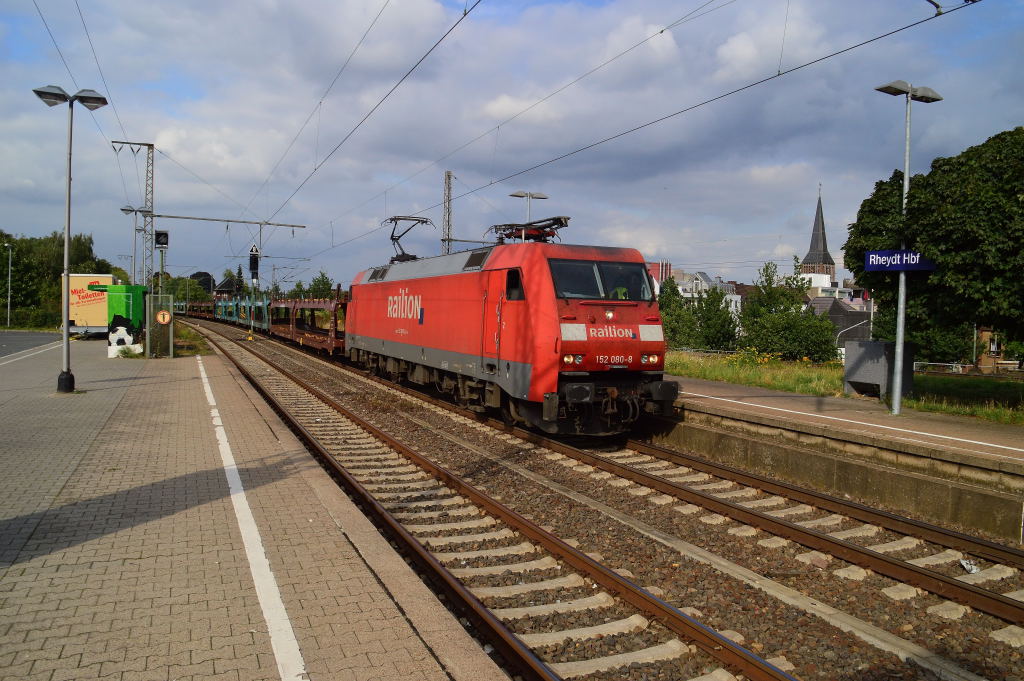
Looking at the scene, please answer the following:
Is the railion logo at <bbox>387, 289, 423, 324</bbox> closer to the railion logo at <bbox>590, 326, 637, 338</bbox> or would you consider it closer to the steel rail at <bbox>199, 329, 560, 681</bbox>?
the steel rail at <bbox>199, 329, 560, 681</bbox>

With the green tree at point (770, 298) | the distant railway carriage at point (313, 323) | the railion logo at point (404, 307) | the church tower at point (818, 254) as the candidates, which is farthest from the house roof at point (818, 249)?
the railion logo at point (404, 307)

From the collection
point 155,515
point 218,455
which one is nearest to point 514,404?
point 218,455

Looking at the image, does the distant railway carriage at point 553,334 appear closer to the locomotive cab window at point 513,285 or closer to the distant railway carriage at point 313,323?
the locomotive cab window at point 513,285

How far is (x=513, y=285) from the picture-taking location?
1130 cm

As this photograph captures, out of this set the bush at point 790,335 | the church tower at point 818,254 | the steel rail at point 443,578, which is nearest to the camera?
the steel rail at point 443,578

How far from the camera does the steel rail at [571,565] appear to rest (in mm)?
4090

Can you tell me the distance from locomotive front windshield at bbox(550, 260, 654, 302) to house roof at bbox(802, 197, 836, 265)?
121 meters

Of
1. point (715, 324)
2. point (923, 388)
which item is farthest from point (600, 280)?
point (715, 324)

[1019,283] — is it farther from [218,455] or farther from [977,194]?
[218,455]

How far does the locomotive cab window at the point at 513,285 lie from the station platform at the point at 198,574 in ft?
13.1

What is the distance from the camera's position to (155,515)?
6.79 metres

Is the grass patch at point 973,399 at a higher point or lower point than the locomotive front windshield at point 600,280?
lower

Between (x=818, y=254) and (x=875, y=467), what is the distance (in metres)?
128

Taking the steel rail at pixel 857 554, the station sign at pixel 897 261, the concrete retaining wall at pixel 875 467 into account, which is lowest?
the steel rail at pixel 857 554
